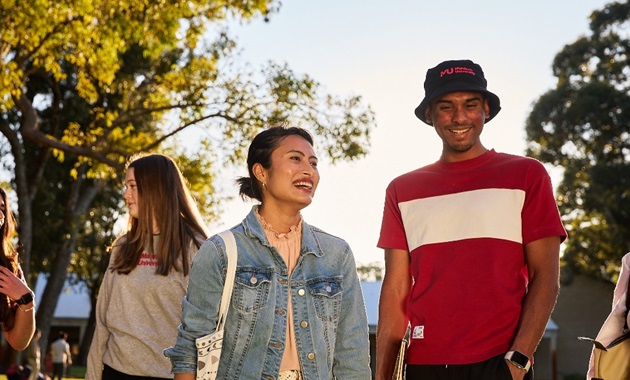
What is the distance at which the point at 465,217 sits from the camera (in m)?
5.52

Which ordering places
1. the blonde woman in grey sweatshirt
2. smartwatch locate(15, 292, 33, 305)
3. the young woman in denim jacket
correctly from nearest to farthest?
the young woman in denim jacket, the blonde woman in grey sweatshirt, smartwatch locate(15, 292, 33, 305)

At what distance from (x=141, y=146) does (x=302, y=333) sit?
20799 mm

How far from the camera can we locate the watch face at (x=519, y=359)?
199 inches

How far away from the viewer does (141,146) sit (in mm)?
25297

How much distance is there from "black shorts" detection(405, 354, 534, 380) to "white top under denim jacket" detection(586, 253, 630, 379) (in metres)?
1.29

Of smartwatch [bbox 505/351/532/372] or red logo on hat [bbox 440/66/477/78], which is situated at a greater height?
red logo on hat [bbox 440/66/477/78]

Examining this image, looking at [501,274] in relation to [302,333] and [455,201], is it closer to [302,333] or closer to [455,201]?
[455,201]

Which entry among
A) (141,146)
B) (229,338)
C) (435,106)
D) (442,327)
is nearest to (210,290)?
(229,338)

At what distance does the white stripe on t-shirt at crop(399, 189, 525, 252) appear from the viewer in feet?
17.7

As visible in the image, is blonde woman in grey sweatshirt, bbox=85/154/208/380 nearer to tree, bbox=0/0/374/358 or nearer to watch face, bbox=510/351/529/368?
watch face, bbox=510/351/529/368

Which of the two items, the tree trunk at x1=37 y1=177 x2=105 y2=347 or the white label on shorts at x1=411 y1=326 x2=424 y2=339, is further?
the tree trunk at x1=37 y1=177 x2=105 y2=347

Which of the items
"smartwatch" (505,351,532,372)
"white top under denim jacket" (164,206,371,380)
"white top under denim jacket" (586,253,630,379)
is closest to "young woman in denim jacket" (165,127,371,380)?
"white top under denim jacket" (164,206,371,380)

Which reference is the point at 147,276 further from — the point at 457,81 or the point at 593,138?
the point at 593,138

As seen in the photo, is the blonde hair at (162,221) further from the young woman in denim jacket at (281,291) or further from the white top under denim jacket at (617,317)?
the white top under denim jacket at (617,317)
